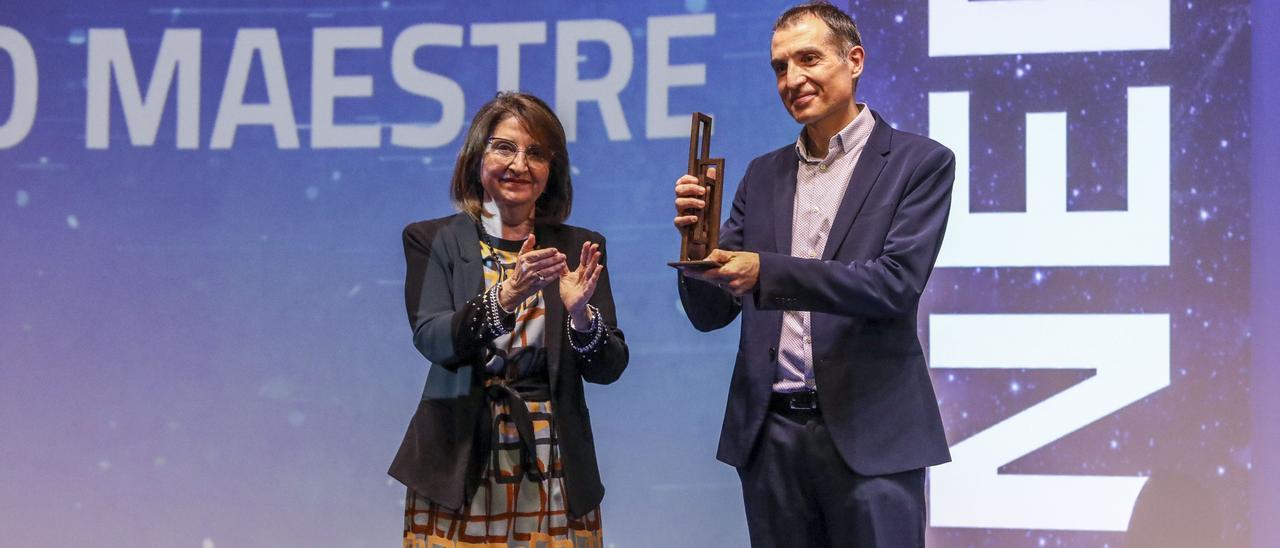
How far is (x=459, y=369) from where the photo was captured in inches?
101

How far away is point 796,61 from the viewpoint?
8.04 ft

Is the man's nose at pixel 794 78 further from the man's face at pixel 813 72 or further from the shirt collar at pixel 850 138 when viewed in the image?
the shirt collar at pixel 850 138

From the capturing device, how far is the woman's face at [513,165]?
2.65 meters

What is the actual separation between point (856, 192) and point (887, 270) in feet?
0.62

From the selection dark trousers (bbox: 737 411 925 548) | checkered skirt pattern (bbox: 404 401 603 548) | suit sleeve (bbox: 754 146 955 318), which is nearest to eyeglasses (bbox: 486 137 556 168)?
checkered skirt pattern (bbox: 404 401 603 548)

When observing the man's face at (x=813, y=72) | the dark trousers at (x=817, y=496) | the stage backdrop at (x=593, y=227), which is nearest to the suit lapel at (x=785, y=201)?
the man's face at (x=813, y=72)

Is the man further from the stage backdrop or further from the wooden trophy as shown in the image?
the stage backdrop

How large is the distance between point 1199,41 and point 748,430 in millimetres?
2059

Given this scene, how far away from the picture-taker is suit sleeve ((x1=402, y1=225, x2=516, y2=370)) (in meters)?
2.47

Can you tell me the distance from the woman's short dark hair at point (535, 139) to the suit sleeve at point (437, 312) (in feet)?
0.43

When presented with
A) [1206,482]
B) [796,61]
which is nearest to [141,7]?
[796,61]

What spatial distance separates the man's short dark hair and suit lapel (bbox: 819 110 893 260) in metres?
0.23

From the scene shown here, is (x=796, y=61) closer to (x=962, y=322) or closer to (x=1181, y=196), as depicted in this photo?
(x=962, y=322)

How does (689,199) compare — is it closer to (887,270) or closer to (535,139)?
(887,270)
